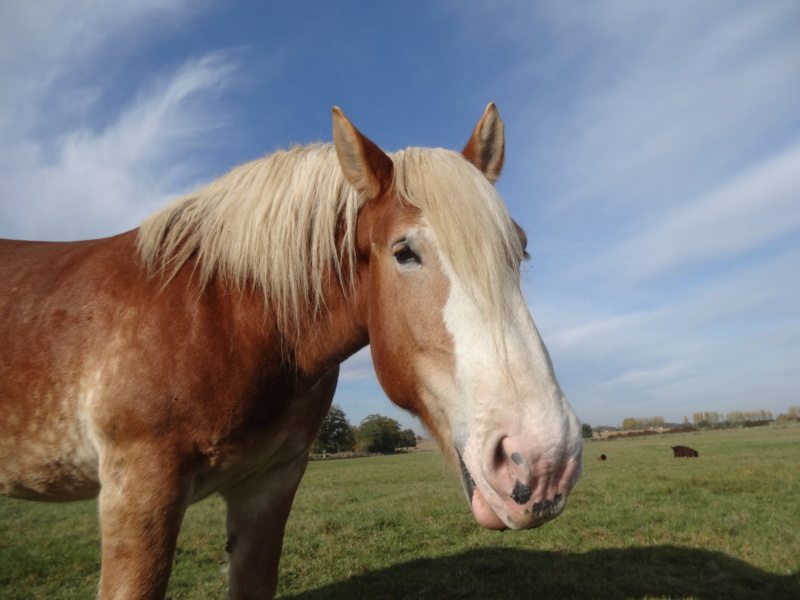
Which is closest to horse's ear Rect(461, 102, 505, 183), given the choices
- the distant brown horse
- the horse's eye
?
the horse's eye

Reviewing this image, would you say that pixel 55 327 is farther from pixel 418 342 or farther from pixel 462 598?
pixel 462 598

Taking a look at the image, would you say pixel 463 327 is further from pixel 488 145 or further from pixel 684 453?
pixel 684 453

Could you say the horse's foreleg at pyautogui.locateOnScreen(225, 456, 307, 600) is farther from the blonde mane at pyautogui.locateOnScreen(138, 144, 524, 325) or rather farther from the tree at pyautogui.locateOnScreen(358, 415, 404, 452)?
the tree at pyautogui.locateOnScreen(358, 415, 404, 452)

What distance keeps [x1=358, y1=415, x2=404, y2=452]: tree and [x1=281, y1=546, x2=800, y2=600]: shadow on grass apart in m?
25.4

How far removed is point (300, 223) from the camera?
102 inches

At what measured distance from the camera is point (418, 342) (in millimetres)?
2061

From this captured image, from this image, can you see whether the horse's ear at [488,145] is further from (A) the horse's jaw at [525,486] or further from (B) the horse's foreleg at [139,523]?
(B) the horse's foreleg at [139,523]

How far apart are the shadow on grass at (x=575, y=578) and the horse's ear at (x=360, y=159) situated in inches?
168

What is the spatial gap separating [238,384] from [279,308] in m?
0.43

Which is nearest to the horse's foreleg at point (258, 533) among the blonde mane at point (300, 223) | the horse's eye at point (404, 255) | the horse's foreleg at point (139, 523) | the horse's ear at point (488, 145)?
the horse's foreleg at point (139, 523)

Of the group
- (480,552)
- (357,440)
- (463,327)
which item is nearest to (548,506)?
(463,327)

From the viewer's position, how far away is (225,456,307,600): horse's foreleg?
3.00 metres

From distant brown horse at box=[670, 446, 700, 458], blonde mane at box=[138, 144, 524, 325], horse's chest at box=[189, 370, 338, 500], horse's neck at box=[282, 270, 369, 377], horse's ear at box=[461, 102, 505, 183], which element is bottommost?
distant brown horse at box=[670, 446, 700, 458]

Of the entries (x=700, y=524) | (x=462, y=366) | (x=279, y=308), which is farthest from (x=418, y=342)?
(x=700, y=524)
